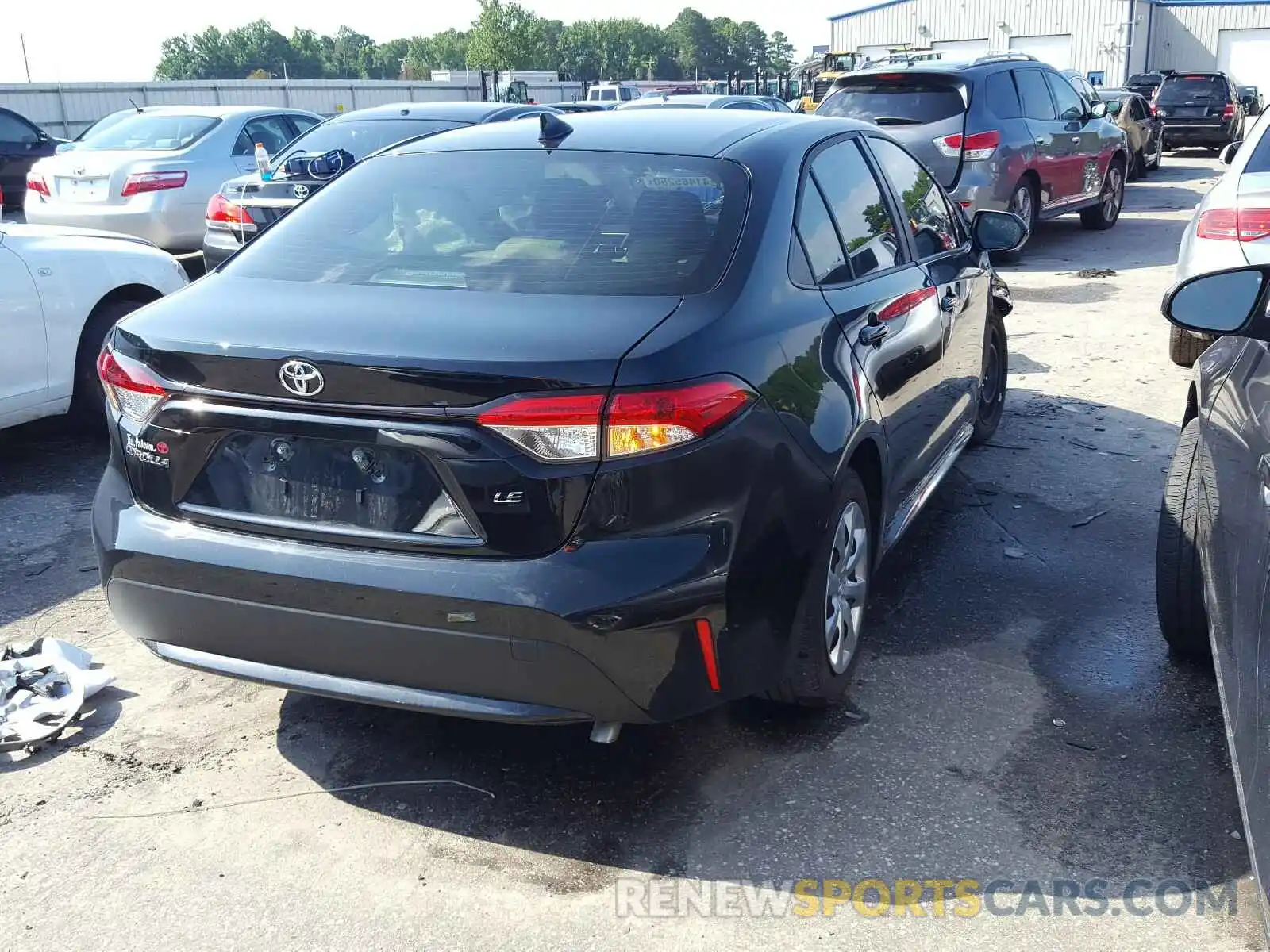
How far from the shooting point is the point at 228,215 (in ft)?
29.7

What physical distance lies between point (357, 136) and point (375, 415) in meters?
7.75

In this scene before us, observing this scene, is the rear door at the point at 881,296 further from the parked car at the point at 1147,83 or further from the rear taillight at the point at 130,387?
the parked car at the point at 1147,83

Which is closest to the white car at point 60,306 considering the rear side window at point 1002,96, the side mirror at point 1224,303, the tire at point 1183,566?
the tire at point 1183,566

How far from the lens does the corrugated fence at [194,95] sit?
2891 cm

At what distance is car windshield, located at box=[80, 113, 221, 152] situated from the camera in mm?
11914

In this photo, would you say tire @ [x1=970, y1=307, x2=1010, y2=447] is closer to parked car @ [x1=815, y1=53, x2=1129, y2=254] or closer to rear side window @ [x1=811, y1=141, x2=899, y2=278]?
rear side window @ [x1=811, y1=141, x2=899, y2=278]

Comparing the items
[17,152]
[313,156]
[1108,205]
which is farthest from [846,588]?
[17,152]

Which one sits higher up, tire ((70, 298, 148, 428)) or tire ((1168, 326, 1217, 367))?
tire ((70, 298, 148, 428))

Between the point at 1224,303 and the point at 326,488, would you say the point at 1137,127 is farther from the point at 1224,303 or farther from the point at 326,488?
the point at 326,488

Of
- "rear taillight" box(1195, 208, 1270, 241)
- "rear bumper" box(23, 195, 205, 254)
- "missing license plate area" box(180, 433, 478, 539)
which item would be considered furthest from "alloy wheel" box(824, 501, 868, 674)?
"rear bumper" box(23, 195, 205, 254)

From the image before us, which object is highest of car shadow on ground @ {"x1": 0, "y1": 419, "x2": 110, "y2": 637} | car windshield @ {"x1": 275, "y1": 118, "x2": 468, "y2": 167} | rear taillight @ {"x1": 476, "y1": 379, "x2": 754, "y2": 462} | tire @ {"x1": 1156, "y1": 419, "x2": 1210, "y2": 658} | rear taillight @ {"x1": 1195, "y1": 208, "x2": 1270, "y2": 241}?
car windshield @ {"x1": 275, "y1": 118, "x2": 468, "y2": 167}

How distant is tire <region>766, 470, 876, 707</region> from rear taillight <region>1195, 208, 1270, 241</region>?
3708mm

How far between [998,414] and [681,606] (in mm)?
4129

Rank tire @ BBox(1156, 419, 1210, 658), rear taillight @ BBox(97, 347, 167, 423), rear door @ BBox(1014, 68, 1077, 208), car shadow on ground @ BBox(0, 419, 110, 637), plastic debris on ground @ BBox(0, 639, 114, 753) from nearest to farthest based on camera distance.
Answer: rear taillight @ BBox(97, 347, 167, 423)
plastic debris on ground @ BBox(0, 639, 114, 753)
tire @ BBox(1156, 419, 1210, 658)
car shadow on ground @ BBox(0, 419, 110, 637)
rear door @ BBox(1014, 68, 1077, 208)
